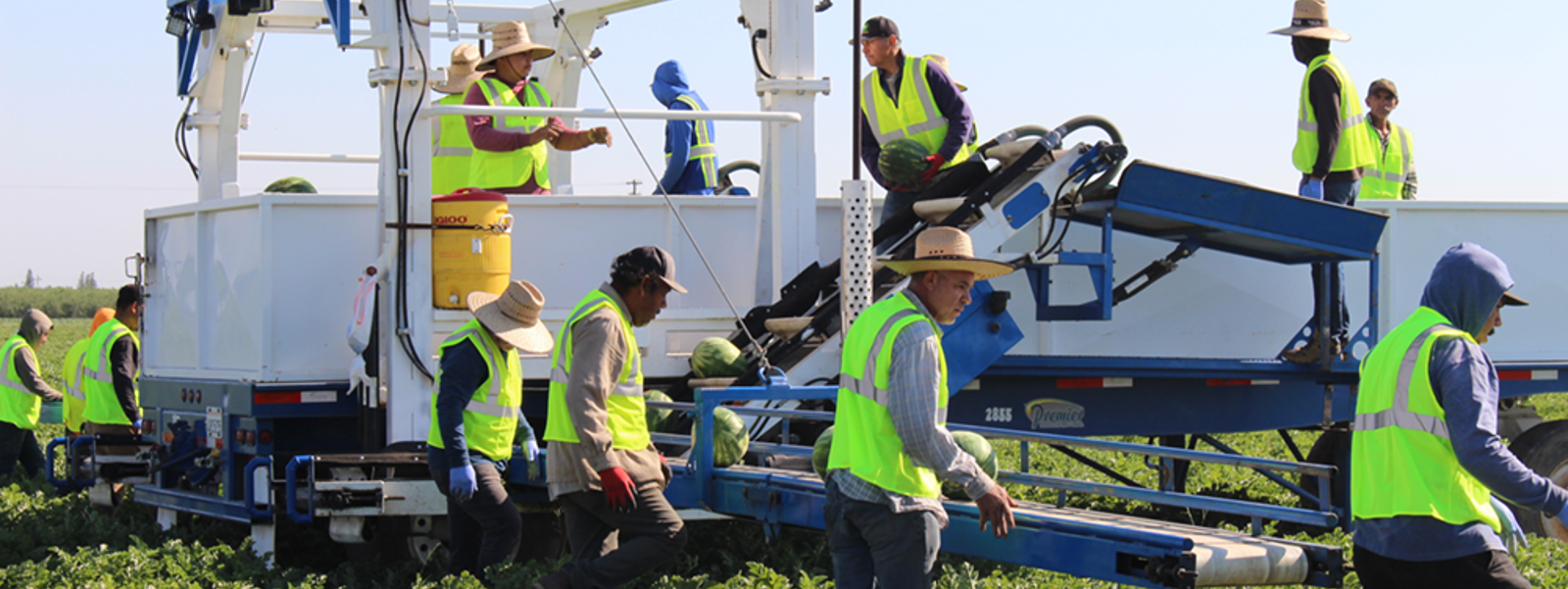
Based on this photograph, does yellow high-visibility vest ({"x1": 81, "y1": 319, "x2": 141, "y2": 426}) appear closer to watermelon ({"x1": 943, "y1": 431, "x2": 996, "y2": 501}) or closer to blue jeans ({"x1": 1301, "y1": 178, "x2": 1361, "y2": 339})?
watermelon ({"x1": 943, "y1": 431, "x2": 996, "y2": 501})

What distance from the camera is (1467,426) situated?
15.0ft

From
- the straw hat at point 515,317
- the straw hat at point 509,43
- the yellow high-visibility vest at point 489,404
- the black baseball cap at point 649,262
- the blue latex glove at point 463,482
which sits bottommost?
the blue latex glove at point 463,482

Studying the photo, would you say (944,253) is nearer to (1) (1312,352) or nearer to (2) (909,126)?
(2) (909,126)

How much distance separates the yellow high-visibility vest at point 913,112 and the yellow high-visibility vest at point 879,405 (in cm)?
412

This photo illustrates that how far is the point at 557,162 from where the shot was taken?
11.9 m

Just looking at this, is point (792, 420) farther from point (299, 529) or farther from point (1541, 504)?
point (1541, 504)

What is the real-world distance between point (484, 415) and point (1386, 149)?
7715 millimetres

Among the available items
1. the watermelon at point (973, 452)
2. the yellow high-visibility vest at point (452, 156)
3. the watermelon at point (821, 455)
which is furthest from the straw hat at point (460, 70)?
the watermelon at point (973, 452)

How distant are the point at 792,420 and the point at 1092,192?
213cm

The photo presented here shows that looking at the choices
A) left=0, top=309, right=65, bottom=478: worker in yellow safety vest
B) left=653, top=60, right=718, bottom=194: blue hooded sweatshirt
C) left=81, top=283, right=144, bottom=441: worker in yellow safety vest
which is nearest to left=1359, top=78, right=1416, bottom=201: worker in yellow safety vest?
left=653, top=60, right=718, bottom=194: blue hooded sweatshirt

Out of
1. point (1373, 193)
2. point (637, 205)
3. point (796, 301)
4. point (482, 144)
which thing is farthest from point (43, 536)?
point (1373, 193)

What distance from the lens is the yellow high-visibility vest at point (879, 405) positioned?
5.06 meters

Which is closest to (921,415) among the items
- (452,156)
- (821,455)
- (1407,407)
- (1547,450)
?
(1407,407)

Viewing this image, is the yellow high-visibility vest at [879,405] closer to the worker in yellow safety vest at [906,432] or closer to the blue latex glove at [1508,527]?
the worker in yellow safety vest at [906,432]
